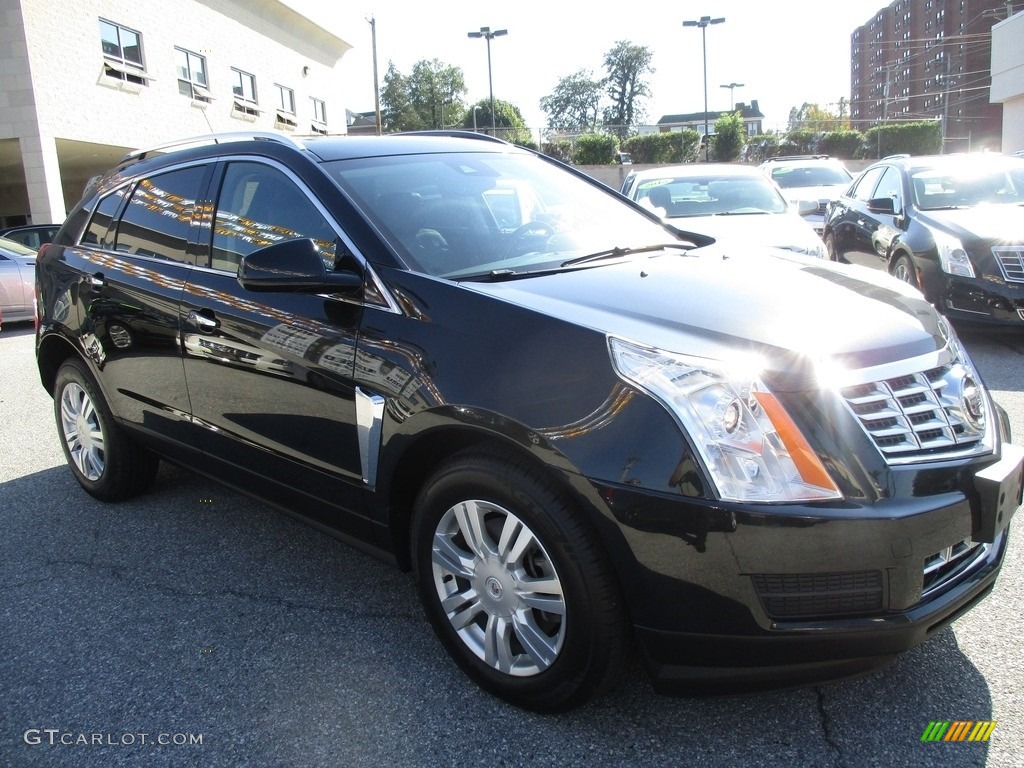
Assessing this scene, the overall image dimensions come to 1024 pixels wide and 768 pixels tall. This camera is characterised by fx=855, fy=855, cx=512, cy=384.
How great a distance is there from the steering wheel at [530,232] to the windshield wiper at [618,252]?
0.22 m

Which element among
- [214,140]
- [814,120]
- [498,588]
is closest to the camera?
[498,588]

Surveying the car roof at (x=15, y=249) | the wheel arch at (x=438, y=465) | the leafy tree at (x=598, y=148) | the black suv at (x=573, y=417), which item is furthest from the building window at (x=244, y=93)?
the wheel arch at (x=438, y=465)

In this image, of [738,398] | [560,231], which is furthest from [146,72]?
[738,398]

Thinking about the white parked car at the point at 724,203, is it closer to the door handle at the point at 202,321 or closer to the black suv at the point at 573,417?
the black suv at the point at 573,417

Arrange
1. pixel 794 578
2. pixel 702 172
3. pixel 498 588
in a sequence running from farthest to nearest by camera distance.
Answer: pixel 702 172 < pixel 498 588 < pixel 794 578

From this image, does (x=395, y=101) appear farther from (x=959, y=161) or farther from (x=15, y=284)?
(x=959, y=161)

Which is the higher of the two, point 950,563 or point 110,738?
point 950,563

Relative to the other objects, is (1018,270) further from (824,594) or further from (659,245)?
(824,594)

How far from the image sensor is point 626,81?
92.8m

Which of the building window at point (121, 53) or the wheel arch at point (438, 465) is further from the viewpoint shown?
the building window at point (121, 53)

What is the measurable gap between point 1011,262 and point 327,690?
21.8 ft

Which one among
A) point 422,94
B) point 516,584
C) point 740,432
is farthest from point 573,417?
point 422,94

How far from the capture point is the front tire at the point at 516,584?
2311mm

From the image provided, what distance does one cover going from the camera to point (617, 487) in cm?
219
